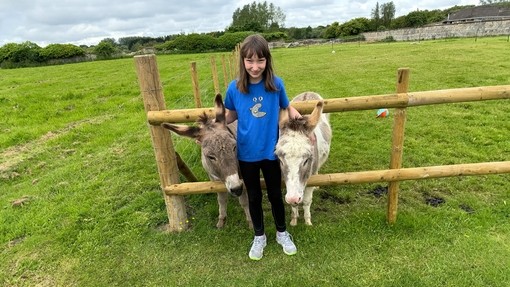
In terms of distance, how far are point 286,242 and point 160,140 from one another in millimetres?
1889

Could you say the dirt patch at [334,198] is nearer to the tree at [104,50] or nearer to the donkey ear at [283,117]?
the donkey ear at [283,117]

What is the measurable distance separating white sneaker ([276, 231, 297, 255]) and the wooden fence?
67cm

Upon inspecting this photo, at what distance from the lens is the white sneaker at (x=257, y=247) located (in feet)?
11.9

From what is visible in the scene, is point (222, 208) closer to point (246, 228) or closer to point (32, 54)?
point (246, 228)

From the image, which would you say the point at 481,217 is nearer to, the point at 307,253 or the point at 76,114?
the point at 307,253

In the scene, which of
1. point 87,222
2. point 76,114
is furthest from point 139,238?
point 76,114

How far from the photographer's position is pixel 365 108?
136 inches

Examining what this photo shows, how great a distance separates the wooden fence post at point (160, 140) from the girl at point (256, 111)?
0.89m

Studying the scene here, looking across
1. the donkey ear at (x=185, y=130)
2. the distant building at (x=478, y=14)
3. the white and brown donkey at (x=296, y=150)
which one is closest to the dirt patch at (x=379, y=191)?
the white and brown donkey at (x=296, y=150)

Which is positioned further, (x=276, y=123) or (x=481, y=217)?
(x=481, y=217)

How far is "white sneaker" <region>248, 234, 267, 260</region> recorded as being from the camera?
142 inches

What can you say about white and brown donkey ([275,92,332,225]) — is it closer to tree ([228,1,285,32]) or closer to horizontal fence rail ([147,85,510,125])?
horizontal fence rail ([147,85,510,125])

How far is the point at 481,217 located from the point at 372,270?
1833 millimetres

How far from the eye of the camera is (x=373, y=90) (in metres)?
12.1
